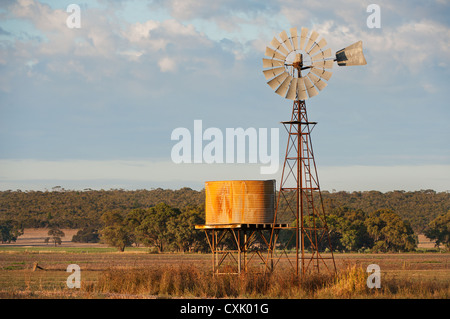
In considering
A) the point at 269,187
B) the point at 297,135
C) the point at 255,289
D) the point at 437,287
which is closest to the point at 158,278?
the point at 255,289

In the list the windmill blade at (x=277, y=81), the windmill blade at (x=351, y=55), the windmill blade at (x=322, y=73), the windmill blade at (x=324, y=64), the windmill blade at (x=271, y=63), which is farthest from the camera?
the windmill blade at (x=271, y=63)

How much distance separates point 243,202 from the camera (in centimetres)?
4141

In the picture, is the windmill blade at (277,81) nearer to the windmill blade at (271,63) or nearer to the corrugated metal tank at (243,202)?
the windmill blade at (271,63)

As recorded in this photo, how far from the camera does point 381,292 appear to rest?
3438 cm

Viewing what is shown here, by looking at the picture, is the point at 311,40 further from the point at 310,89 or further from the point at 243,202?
the point at 243,202

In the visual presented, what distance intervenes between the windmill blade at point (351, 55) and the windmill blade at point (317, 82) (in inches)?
61.2

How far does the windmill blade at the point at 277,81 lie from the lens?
41812 millimetres

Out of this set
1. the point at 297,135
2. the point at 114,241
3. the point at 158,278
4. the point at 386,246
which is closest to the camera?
the point at 158,278

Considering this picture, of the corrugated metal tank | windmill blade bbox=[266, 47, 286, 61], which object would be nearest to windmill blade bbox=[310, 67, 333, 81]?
windmill blade bbox=[266, 47, 286, 61]

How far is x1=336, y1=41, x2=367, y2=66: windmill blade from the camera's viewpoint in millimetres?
40844

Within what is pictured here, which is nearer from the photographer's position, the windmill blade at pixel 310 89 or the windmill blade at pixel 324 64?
the windmill blade at pixel 310 89

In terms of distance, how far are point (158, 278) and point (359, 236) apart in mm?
79705

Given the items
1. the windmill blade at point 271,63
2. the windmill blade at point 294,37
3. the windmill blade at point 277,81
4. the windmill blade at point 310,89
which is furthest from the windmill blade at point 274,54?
the windmill blade at point 310,89
